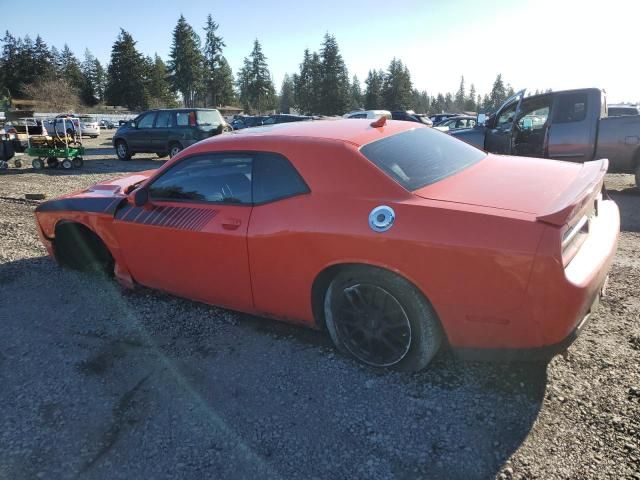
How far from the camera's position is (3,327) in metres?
3.64

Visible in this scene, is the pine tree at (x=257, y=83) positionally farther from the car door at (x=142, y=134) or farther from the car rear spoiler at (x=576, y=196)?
the car rear spoiler at (x=576, y=196)

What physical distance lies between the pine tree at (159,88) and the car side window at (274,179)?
250 feet

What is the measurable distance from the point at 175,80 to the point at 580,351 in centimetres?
8221

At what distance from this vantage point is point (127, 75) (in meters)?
68.8

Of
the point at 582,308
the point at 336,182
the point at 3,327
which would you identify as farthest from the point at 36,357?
the point at 582,308

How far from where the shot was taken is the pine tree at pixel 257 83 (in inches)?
3223

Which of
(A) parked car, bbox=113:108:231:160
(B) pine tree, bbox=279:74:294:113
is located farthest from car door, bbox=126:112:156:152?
(B) pine tree, bbox=279:74:294:113

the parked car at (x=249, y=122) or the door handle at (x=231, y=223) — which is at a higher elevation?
the parked car at (x=249, y=122)

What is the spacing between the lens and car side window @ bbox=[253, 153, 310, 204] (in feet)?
9.43

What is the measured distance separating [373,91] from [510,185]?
70.4 meters

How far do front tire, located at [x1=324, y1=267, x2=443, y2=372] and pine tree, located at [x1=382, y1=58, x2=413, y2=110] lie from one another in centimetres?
6754

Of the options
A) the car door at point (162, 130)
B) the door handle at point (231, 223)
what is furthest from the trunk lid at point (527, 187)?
the car door at point (162, 130)

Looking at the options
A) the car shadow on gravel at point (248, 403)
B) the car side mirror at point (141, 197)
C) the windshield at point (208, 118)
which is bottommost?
the car shadow on gravel at point (248, 403)

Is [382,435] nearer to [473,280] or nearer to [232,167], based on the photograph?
[473,280]
